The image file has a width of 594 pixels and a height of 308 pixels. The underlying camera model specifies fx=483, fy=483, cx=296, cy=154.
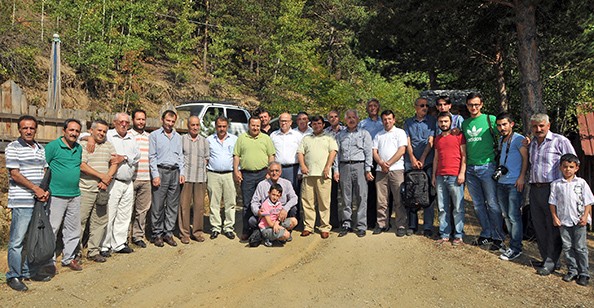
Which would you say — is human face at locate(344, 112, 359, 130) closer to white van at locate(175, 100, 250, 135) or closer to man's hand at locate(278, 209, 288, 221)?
man's hand at locate(278, 209, 288, 221)

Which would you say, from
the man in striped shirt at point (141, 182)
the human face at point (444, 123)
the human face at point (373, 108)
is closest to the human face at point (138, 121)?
the man in striped shirt at point (141, 182)

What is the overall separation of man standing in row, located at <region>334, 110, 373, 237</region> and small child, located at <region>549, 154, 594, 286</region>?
256 cm

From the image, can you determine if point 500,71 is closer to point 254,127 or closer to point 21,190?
point 254,127

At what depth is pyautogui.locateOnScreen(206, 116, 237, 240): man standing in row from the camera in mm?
7496

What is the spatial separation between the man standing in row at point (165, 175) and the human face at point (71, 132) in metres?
1.26

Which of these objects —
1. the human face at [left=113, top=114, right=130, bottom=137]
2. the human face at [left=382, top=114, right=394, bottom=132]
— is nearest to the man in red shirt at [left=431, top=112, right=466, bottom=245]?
the human face at [left=382, top=114, right=394, bottom=132]

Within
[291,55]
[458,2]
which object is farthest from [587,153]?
[291,55]

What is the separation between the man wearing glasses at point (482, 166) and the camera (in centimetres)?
665

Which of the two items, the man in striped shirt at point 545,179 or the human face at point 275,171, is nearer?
the man in striped shirt at point 545,179

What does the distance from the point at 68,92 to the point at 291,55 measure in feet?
36.3

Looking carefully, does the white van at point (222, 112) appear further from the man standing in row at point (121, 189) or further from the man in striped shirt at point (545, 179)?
the man in striped shirt at point (545, 179)

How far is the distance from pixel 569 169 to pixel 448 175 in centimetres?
159

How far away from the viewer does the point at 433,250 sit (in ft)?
22.3

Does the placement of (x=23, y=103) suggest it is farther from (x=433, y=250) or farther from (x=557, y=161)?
(x=557, y=161)
